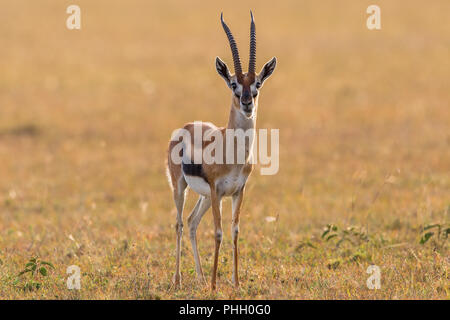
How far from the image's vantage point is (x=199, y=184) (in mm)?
7441

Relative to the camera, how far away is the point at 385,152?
16500 millimetres

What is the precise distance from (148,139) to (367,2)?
2365 cm

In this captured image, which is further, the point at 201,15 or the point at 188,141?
the point at 201,15

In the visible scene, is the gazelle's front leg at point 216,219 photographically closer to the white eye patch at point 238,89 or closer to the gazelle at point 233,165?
the gazelle at point 233,165

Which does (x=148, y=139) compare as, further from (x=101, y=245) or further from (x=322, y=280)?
(x=322, y=280)

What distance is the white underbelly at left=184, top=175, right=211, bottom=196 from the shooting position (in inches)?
290

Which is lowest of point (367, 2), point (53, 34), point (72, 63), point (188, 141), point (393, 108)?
point (188, 141)

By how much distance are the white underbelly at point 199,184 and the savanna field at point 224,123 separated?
998mm

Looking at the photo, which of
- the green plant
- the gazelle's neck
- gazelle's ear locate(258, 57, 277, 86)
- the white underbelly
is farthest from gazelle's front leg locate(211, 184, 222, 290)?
the green plant

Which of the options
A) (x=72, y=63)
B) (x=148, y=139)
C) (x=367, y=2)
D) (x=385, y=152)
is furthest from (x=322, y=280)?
(x=367, y=2)

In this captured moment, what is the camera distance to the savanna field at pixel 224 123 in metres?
8.24

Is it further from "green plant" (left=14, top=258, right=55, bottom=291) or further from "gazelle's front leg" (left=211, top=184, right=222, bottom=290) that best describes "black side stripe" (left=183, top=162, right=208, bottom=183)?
"green plant" (left=14, top=258, right=55, bottom=291)

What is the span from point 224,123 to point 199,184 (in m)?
12.1
